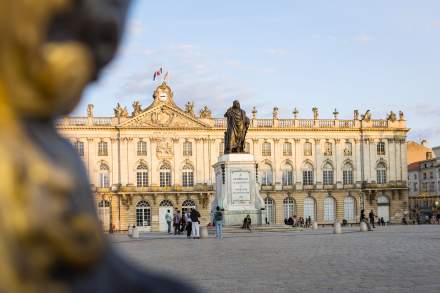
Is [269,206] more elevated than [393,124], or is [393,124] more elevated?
[393,124]

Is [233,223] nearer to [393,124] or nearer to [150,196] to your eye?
[150,196]

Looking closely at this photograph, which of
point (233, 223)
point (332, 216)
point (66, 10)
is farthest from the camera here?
point (332, 216)

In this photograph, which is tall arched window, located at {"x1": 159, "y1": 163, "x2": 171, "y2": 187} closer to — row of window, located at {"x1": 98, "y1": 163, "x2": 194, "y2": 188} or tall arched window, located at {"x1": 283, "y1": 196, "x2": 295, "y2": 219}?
row of window, located at {"x1": 98, "y1": 163, "x2": 194, "y2": 188}

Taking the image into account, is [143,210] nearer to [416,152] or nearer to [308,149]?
[308,149]

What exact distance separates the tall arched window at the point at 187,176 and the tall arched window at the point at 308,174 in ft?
40.0

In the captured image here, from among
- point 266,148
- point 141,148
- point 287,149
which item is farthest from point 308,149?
point 141,148

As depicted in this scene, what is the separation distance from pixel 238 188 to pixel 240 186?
4.8 inches

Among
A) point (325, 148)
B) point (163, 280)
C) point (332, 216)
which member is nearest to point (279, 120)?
point (325, 148)

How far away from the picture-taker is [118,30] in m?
1.04

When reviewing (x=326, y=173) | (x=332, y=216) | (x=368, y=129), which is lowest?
(x=332, y=216)

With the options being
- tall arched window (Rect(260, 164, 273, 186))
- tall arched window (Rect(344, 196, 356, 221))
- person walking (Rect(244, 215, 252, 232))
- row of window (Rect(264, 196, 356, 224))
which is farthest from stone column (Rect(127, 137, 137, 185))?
person walking (Rect(244, 215, 252, 232))

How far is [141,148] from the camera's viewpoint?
66438 mm

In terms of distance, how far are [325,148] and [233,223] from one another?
45791 millimetres

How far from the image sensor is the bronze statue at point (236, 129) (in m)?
27.0
